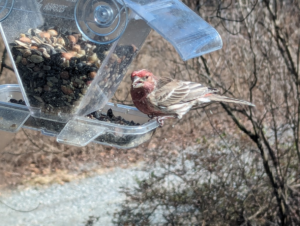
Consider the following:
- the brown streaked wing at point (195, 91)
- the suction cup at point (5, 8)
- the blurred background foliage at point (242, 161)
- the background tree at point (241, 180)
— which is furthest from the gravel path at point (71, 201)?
the suction cup at point (5, 8)

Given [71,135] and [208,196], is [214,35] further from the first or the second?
[208,196]

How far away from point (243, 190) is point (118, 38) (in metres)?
4.41

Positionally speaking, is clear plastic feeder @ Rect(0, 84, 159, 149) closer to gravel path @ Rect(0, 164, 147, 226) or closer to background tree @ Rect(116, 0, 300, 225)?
background tree @ Rect(116, 0, 300, 225)

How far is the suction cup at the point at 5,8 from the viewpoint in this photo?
2.79 metres

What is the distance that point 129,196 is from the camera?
21.7ft

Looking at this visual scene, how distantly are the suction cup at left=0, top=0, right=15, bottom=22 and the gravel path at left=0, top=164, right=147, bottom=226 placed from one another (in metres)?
4.48

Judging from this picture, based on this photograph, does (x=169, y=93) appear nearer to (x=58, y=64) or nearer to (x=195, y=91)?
(x=195, y=91)

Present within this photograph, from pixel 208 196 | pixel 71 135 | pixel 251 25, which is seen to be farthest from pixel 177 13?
pixel 208 196

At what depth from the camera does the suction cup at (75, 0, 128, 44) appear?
261 cm

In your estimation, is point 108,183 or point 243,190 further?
point 108,183

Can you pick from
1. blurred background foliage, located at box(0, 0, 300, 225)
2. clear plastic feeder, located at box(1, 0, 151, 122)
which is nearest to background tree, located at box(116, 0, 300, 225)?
blurred background foliage, located at box(0, 0, 300, 225)

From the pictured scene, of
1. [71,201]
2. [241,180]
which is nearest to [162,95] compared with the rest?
[241,180]

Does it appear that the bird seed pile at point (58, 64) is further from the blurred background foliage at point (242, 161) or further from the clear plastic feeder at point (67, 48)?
the blurred background foliage at point (242, 161)

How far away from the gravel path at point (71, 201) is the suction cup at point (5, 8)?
448 centimetres
